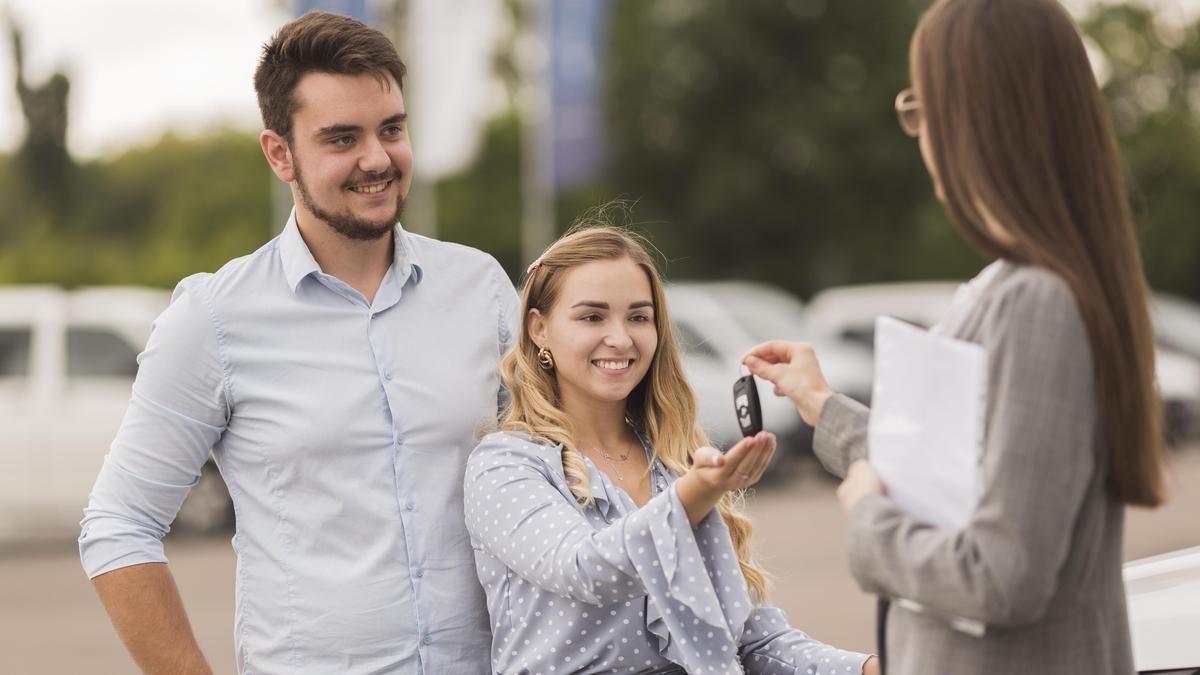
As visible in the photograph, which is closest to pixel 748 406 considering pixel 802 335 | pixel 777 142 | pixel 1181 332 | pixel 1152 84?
pixel 802 335

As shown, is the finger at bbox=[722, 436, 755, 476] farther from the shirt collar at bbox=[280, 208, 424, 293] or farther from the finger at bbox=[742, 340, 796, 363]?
the shirt collar at bbox=[280, 208, 424, 293]

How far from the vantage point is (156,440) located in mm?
2699

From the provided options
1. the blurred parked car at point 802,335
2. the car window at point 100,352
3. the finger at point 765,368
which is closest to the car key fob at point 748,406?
the finger at point 765,368

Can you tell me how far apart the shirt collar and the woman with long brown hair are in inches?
49.0

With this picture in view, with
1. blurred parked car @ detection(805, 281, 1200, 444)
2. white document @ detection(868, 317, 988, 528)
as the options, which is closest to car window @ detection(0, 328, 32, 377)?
blurred parked car @ detection(805, 281, 1200, 444)

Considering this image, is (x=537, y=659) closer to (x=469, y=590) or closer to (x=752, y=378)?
(x=469, y=590)

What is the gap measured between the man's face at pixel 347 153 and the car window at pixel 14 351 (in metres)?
9.15

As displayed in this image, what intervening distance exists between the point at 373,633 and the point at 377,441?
1.16ft

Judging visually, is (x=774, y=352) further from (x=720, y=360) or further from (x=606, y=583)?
(x=720, y=360)

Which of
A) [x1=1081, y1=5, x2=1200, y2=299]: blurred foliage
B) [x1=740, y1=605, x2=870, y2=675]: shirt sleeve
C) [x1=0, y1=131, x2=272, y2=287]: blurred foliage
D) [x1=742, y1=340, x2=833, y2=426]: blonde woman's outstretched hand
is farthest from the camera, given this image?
[x1=1081, y1=5, x2=1200, y2=299]: blurred foliage

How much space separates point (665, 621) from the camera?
7.77 ft

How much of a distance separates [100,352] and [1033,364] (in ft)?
34.1

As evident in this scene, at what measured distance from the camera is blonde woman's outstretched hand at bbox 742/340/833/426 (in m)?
2.27

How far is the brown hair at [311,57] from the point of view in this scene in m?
2.77
